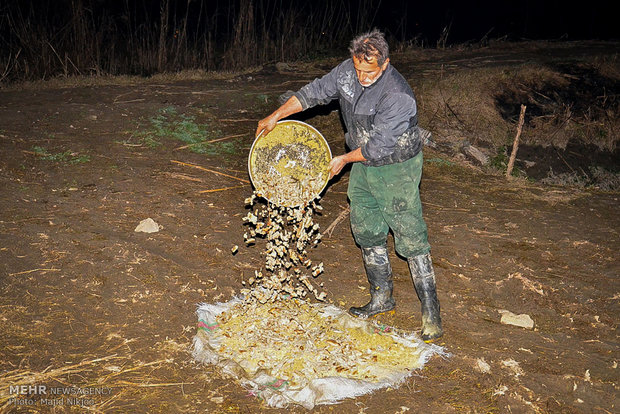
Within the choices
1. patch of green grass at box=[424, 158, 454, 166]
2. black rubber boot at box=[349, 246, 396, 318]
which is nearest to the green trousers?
black rubber boot at box=[349, 246, 396, 318]

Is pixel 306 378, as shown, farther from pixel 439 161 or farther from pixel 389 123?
pixel 439 161

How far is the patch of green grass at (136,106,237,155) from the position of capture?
5.96m

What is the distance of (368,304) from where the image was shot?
3775mm

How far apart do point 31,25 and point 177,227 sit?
4.84 meters

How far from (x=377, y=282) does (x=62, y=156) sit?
3.39m

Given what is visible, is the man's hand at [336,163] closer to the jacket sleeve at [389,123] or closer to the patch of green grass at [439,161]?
the jacket sleeve at [389,123]

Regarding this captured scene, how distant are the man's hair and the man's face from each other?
2 cm

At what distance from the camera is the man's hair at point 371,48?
308cm

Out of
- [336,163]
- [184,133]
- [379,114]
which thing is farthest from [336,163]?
[184,133]

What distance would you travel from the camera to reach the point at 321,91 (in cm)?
351

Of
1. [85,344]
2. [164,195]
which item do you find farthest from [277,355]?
[164,195]

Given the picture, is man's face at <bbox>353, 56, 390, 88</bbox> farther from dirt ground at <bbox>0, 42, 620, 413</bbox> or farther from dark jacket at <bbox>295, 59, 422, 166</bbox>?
dirt ground at <bbox>0, 42, 620, 413</bbox>

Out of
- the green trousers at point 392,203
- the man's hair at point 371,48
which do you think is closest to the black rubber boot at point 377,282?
the green trousers at point 392,203

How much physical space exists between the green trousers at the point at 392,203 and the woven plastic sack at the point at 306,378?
1.73 ft
